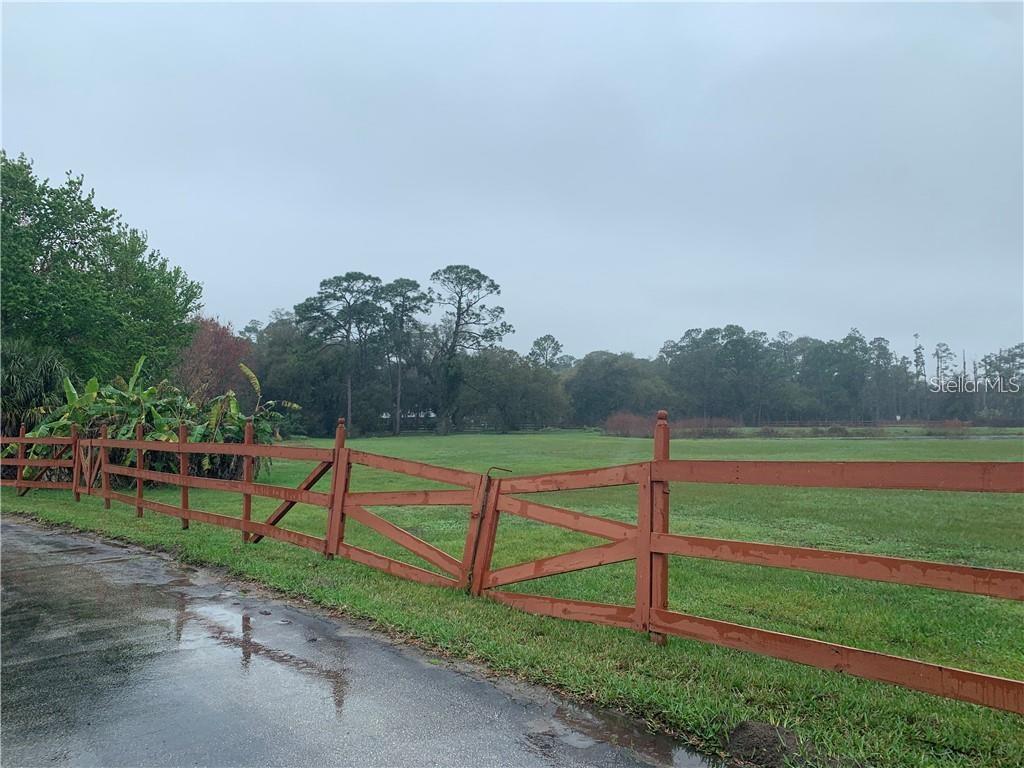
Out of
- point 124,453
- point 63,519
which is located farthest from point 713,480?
point 124,453

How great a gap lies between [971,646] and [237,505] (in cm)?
1252

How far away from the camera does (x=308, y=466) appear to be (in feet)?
90.3

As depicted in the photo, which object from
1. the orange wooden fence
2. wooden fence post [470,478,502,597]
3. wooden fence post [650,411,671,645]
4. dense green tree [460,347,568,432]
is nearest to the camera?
wooden fence post [650,411,671,645]

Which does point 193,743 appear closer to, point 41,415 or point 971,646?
point 971,646

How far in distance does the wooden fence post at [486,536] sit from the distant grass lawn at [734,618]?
202mm

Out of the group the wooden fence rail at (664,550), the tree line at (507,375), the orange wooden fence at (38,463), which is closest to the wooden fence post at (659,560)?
the wooden fence rail at (664,550)

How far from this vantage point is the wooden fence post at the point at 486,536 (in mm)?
5910

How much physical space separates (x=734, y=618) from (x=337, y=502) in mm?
3980

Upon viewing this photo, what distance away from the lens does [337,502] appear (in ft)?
24.7

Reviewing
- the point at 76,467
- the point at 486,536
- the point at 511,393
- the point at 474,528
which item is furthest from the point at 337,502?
the point at 511,393

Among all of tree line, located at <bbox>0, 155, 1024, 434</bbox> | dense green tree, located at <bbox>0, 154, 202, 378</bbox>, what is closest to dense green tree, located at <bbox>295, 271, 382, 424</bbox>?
tree line, located at <bbox>0, 155, 1024, 434</bbox>

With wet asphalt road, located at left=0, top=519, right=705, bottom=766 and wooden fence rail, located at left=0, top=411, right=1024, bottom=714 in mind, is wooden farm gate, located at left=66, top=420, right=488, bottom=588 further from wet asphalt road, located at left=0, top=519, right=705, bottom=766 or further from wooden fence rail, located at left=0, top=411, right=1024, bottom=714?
wet asphalt road, located at left=0, top=519, right=705, bottom=766

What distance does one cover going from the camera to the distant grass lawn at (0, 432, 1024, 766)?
353 cm

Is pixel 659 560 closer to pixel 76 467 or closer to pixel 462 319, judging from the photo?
pixel 76 467
